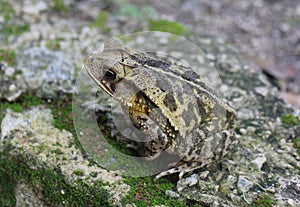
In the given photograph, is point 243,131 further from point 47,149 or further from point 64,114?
point 47,149

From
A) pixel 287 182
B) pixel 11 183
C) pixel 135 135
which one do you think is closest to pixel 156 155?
pixel 135 135

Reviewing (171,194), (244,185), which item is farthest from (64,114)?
(244,185)

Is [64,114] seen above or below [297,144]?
below

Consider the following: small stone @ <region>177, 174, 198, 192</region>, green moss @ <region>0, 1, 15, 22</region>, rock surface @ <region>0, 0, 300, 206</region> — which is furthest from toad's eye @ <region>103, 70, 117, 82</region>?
green moss @ <region>0, 1, 15, 22</region>

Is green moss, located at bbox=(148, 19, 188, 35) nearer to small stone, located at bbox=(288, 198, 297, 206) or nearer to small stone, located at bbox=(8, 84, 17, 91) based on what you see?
small stone, located at bbox=(8, 84, 17, 91)

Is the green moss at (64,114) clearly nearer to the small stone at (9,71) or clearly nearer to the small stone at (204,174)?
the small stone at (9,71)

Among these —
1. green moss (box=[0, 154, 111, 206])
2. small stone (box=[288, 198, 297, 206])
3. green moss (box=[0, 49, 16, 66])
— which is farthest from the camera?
green moss (box=[0, 49, 16, 66])
